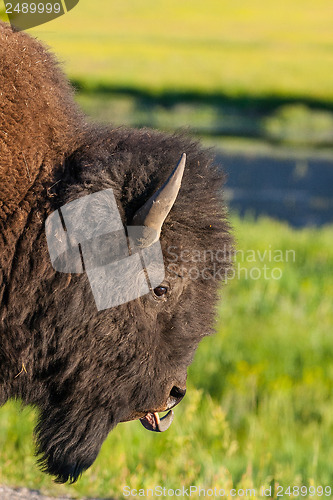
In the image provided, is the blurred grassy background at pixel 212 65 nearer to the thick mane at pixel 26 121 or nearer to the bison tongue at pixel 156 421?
the thick mane at pixel 26 121

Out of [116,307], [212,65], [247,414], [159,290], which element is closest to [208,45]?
[212,65]

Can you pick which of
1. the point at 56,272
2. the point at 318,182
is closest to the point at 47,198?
the point at 56,272

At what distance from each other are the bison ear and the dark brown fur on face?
97 mm

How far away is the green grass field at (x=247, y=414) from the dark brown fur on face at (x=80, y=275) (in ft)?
4.09

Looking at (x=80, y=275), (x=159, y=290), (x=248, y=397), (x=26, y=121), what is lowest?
(x=248, y=397)

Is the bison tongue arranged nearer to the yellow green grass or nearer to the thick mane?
the thick mane

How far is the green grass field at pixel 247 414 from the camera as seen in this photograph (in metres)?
5.16

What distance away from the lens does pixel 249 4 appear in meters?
39.8

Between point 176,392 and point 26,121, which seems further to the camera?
point 176,392

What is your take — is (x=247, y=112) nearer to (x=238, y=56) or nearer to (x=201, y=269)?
(x=238, y=56)

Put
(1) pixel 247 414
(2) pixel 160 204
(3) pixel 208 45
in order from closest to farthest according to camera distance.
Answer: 1. (2) pixel 160 204
2. (1) pixel 247 414
3. (3) pixel 208 45

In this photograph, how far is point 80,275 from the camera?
330 cm

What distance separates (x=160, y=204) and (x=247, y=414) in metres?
3.93

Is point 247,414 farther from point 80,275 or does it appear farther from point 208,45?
point 208,45
